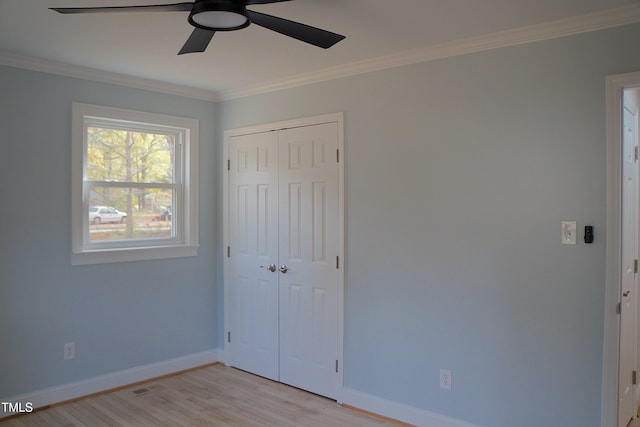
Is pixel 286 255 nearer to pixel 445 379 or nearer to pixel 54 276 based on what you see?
pixel 445 379

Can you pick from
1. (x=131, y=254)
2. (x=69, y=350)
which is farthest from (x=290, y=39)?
(x=69, y=350)

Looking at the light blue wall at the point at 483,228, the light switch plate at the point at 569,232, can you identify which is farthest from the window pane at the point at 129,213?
the light switch plate at the point at 569,232

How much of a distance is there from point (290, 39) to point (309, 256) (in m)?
1.67

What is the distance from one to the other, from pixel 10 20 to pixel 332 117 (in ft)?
6.90

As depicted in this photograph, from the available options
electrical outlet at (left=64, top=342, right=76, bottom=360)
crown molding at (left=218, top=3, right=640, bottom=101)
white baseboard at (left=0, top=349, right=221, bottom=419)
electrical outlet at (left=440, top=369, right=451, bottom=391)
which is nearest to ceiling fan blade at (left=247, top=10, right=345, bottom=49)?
A: crown molding at (left=218, top=3, right=640, bottom=101)

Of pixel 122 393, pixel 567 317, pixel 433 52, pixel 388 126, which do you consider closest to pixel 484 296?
pixel 567 317

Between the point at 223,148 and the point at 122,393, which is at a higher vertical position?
the point at 223,148

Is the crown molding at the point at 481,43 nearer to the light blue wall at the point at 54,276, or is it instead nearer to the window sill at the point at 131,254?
the light blue wall at the point at 54,276

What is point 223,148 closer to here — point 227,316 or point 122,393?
point 227,316

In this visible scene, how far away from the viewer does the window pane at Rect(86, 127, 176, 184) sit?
379 cm

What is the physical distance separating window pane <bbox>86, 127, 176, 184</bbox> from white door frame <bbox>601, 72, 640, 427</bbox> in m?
3.43

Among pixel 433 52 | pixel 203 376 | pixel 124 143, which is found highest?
pixel 433 52

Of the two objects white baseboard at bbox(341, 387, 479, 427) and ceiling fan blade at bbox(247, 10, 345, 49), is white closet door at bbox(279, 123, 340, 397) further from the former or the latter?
ceiling fan blade at bbox(247, 10, 345, 49)

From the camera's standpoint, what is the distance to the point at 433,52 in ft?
10.1
